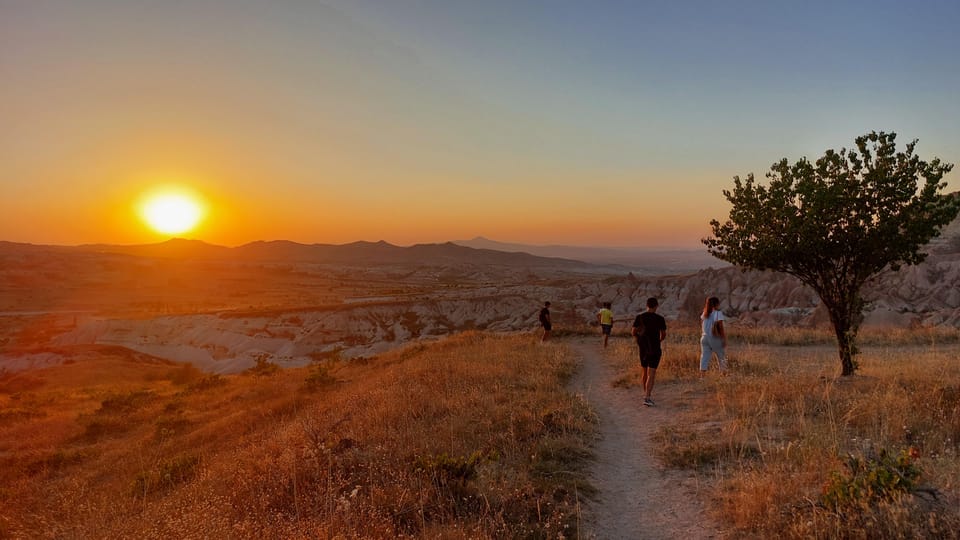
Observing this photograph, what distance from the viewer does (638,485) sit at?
6.52 m

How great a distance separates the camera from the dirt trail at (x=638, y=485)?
17.4 feet

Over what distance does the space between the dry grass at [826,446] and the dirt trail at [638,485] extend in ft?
1.06

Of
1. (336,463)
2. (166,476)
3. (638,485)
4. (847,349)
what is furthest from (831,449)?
(166,476)

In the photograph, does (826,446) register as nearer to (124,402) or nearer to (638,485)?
(638,485)

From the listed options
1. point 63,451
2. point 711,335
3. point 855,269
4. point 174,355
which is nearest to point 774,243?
point 855,269

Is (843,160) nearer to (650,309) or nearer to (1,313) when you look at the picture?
(650,309)

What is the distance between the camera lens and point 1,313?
74.9 metres

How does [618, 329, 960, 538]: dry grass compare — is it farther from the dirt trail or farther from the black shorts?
the black shorts

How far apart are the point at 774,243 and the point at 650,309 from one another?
136 inches

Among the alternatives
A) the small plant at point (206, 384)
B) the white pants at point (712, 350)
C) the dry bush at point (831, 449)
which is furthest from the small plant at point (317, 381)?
the dry bush at point (831, 449)

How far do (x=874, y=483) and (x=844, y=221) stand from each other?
8.35m

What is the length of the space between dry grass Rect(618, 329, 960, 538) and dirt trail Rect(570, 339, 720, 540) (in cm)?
32

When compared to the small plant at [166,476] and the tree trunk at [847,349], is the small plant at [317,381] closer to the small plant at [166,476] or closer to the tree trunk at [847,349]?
the small plant at [166,476]

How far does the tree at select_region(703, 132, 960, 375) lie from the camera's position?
10.1 meters
